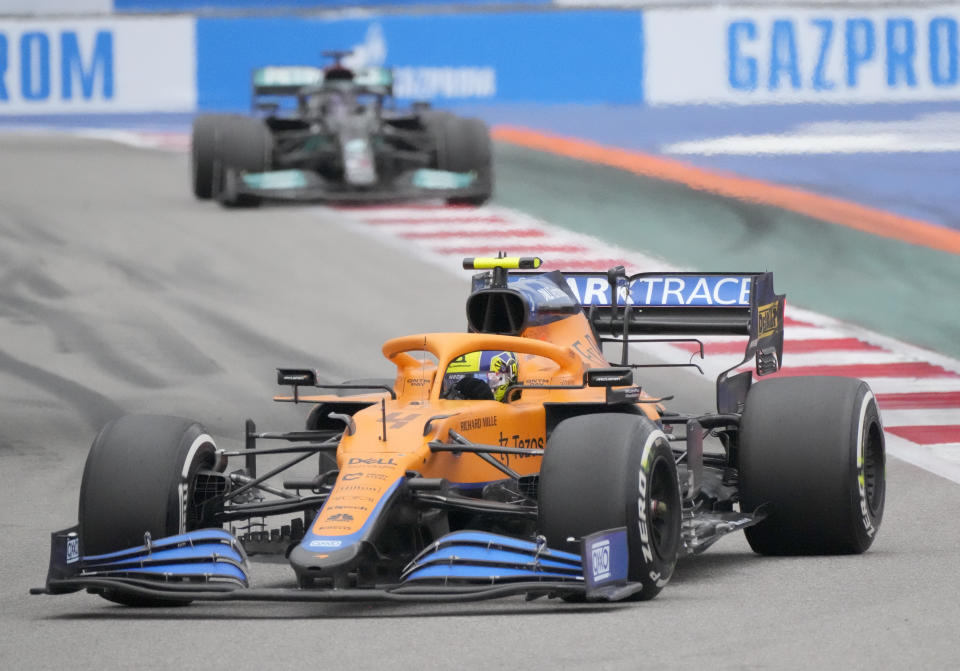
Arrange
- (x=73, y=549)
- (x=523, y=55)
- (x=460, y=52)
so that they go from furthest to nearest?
(x=460, y=52) < (x=523, y=55) < (x=73, y=549)

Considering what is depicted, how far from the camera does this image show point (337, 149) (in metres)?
21.6

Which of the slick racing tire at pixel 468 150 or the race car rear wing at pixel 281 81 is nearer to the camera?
the slick racing tire at pixel 468 150

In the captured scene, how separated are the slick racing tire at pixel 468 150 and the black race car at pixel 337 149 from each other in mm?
11

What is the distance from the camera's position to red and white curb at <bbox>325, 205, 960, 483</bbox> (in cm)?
1376

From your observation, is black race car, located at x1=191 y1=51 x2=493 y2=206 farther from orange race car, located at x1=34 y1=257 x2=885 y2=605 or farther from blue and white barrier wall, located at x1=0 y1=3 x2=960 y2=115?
orange race car, located at x1=34 y1=257 x2=885 y2=605

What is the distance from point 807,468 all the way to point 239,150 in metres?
12.6

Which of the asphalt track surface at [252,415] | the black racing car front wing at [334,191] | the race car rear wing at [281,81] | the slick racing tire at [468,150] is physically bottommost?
the asphalt track surface at [252,415]

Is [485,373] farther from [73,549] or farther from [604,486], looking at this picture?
[73,549]

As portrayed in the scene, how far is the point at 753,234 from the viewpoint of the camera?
780 inches

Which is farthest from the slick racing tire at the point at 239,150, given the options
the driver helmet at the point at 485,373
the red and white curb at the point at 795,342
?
the driver helmet at the point at 485,373

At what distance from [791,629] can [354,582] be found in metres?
1.83

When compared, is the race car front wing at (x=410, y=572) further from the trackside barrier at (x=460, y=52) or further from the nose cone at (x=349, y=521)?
the trackside barrier at (x=460, y=52)

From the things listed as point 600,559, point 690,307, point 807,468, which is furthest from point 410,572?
point 690,307

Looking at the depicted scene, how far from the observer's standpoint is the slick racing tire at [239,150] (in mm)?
21188
